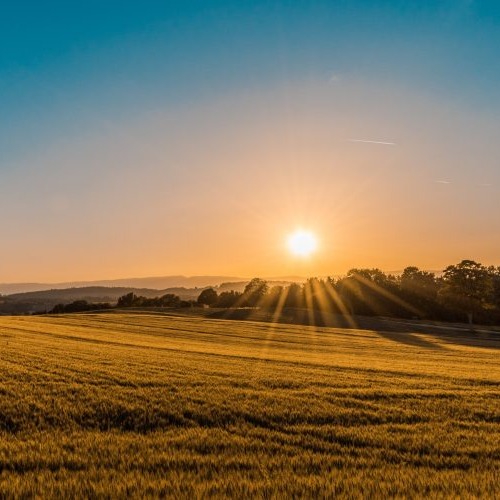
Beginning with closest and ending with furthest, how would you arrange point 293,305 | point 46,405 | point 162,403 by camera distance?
point 46,405 < point 162,403 < point 293,305

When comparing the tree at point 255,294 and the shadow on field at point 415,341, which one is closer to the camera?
the shadow on field at point 415,341

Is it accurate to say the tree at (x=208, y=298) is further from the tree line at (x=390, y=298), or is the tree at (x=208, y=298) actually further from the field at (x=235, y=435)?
the field at (x=235, y=435)

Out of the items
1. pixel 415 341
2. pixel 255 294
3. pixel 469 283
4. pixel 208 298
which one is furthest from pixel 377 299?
pixel 415 341

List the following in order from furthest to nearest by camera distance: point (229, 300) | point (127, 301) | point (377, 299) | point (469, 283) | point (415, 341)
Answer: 1. point (127, 301)
2. point (229, 300)
3. point (377, 299)
4. point (469, 283)
5. point (415, 341)

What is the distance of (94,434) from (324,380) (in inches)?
389

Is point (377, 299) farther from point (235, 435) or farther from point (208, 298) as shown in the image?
point (235, 435)

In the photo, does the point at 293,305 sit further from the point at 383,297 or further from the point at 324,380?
the point at 324,380

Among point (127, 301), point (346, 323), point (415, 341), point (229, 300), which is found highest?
point (229, 300)

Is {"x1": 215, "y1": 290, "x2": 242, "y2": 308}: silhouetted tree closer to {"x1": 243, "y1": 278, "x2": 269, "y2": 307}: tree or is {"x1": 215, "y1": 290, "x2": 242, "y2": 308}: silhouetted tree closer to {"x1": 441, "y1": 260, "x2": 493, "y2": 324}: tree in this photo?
{"x1": 243, "y1": 278, "x2": 269, "y2": 307}: tree

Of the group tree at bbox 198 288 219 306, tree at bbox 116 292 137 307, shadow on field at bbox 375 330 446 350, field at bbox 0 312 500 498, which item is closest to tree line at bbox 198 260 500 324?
tree at bbox 198 288 219 306

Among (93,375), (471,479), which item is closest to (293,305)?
(93,375)

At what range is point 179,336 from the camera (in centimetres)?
4381

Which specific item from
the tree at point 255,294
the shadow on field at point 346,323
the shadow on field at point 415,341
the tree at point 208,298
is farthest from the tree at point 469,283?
the tree at point 208,298

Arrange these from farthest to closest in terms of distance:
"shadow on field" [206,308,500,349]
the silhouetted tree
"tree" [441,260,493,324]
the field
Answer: the silhouetted tree, "tree" [441,260,493,324], "shadow on field" [206,308,500,349], the field
